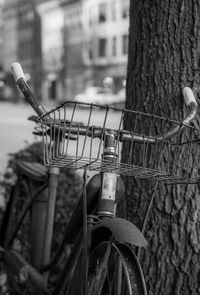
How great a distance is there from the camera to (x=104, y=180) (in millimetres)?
3211

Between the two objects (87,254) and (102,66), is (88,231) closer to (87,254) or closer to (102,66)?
(87,254)

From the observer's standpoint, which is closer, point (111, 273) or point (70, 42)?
point (111, 273)

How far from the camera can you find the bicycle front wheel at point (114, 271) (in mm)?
2973

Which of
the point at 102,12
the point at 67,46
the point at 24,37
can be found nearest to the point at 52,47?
the point at 67,46

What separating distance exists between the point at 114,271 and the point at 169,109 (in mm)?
978

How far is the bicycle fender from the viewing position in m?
2.95

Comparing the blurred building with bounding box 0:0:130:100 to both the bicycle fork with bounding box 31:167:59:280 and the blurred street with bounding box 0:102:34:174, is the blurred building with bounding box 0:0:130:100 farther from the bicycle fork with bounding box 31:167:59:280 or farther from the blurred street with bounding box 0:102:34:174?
the bicycle fork with bounding box 31:167:59:280

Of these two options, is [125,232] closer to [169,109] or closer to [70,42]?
[169,109]

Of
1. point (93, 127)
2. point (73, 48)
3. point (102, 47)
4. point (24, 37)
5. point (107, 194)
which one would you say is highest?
point (24, 37)

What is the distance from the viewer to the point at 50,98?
256 feet

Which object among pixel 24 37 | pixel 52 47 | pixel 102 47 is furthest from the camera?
pixel 24 37

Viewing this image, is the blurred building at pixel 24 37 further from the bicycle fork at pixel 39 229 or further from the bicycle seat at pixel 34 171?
the bicycle fork at pixel 39 229

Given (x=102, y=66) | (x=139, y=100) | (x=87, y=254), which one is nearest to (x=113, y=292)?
(x=87, y=254)

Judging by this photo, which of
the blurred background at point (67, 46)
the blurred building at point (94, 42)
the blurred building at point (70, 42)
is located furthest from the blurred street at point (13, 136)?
the blurred building at point (94, 42)
